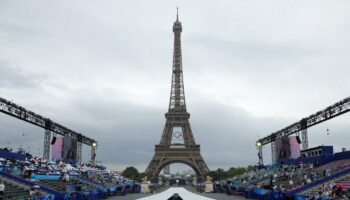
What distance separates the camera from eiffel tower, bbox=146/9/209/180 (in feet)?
277

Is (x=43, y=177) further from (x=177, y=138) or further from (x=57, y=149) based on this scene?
(x=177, y=138)

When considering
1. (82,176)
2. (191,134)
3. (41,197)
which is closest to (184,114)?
(191,134)

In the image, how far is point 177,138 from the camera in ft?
294

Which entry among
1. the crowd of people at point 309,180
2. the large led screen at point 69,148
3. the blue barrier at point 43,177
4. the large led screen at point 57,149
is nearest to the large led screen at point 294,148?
the crowd of people at point 309,180

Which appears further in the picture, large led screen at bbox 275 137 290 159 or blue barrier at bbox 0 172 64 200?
large led screen at bbox 275 137 290 159

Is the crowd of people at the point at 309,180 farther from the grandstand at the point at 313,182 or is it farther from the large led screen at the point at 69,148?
the large led screen at the point at 69,148

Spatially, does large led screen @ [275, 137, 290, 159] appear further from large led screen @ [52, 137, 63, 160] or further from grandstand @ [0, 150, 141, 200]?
large led screen @ [52, 137, 63, 160]

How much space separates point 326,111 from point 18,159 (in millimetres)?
33581

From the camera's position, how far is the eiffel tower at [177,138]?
8450cm

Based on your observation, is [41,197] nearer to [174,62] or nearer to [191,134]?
[191,134]

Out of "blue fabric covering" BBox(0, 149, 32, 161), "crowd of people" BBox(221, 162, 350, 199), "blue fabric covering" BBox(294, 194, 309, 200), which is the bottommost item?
"blue fabric covering" BBox(294, 194, 309, 200)

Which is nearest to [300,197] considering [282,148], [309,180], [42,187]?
[309,180]

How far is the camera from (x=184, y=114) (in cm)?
9038

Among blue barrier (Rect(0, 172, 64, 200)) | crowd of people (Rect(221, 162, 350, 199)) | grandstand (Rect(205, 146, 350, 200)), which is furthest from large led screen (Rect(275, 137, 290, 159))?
blue barrier (Rect(0, 172, 64, 200))
